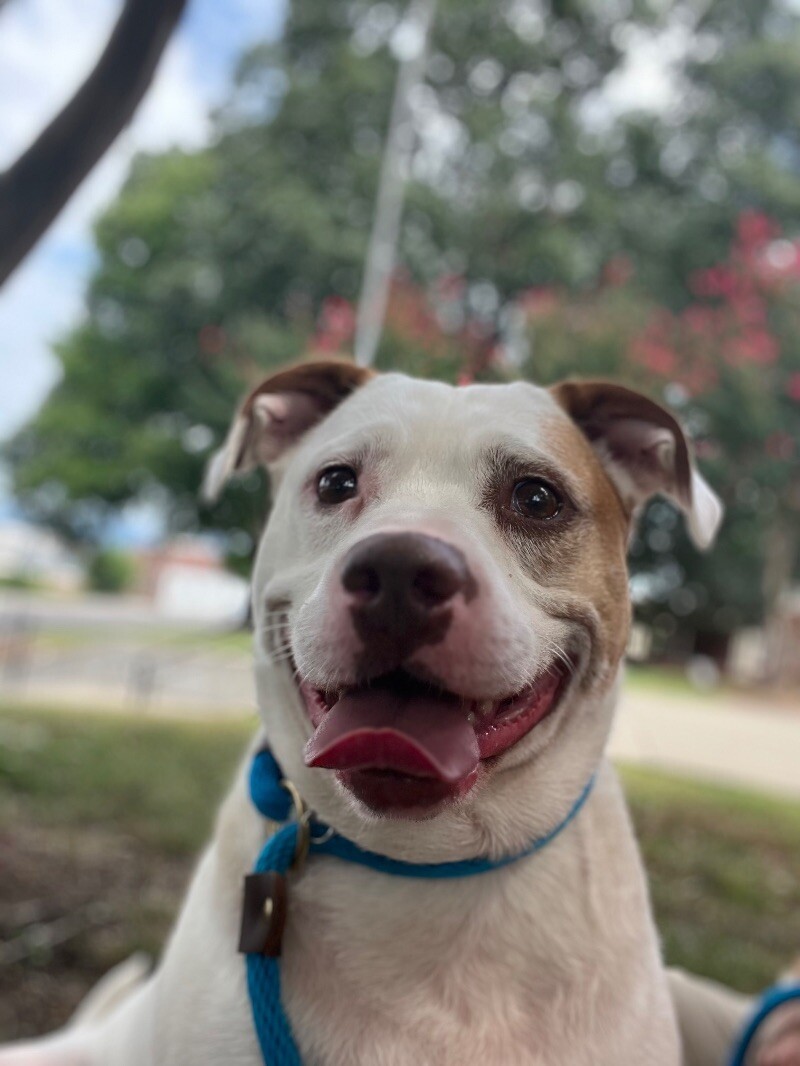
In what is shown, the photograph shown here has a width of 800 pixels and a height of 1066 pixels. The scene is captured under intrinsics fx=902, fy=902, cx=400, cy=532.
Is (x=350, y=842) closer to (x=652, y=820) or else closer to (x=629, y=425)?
(x=629, y=425)

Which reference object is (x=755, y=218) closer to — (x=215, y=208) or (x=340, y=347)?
(x=340, y=347)

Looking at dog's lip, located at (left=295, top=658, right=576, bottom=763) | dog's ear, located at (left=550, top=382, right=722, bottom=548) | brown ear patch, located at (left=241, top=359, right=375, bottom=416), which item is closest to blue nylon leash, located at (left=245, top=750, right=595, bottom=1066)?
dog's lip, located at (left=295, top=658, right=576, bottom=763)

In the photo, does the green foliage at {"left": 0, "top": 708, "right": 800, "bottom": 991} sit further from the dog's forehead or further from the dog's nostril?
the dog's nostril

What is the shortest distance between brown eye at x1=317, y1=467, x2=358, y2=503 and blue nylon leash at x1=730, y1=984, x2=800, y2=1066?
3.86 feet

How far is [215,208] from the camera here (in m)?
10.5

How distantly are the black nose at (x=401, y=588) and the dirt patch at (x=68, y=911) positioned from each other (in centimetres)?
223

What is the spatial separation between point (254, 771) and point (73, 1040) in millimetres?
833

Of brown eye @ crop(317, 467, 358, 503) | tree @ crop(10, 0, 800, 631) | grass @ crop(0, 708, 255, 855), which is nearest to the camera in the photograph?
brown eye @ crop(317, 467, 358, 503)

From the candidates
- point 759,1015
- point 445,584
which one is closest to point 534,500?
point 445,584

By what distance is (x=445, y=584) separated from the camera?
1087 millimetres

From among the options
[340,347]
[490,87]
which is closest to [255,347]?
[340,347]

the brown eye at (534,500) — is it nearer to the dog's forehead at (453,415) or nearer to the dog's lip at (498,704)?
the dog's forehead at (453,415)

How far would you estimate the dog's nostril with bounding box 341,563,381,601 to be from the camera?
3.57 ft

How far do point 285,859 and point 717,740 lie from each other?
8.65m
